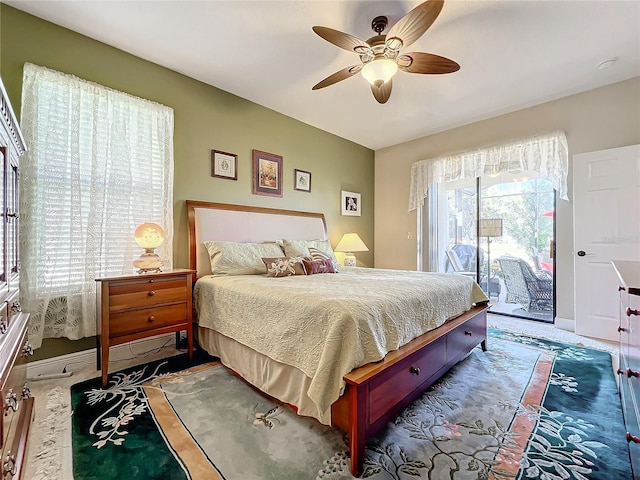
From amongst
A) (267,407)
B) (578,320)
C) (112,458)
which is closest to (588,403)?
(578,320)

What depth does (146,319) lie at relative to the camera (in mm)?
2305

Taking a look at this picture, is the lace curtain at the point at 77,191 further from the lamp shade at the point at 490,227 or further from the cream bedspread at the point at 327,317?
the lamp shade at the point at 490,227

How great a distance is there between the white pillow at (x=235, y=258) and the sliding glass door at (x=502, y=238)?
2956 millimetres

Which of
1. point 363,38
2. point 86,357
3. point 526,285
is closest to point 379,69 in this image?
point 363,38

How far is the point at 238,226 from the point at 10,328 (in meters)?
2.17

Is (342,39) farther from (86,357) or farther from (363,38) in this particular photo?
(86,357)

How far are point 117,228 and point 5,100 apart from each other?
1490 mm

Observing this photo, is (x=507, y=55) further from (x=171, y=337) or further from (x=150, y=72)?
(x=171, y=337)

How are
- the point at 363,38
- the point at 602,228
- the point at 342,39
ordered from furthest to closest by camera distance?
1. the point at 602,228
2. the point at 363,38
3. the point at 342,39

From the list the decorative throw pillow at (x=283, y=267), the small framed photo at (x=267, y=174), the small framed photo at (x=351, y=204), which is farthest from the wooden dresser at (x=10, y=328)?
the small framed photo at (x=351, y=204)

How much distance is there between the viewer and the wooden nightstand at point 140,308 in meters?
2.11

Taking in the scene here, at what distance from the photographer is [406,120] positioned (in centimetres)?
416

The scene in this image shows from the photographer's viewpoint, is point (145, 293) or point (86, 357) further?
point (86, 357)

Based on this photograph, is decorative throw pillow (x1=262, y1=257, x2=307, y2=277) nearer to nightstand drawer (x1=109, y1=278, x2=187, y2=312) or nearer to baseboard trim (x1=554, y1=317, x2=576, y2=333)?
nightstand drawer (x1=109, y1=278, x2=187, y2=312)
